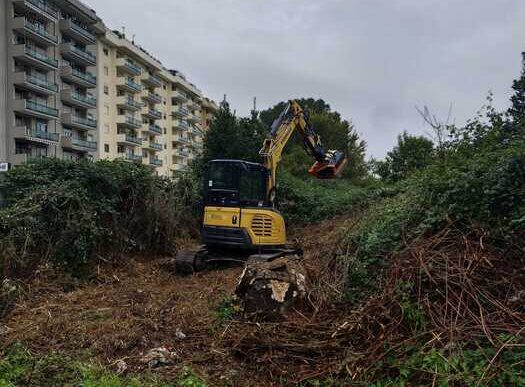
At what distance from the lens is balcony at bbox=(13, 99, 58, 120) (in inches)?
1467

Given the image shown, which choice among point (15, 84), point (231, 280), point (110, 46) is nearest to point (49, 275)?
point (231, 280)

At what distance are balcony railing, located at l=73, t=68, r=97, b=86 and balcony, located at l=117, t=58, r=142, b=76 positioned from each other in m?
5.16

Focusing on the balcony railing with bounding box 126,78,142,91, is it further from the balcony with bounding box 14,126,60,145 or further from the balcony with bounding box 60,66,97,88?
the balcony with bounding box 14,126,60,145

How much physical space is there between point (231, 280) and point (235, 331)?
11.3ft

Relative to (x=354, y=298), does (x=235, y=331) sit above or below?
below

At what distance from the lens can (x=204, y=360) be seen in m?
5.22

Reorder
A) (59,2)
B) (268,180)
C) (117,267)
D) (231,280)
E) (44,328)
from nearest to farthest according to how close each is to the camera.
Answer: (44,328), (231,280), (117,267), (268,180), (59,2)

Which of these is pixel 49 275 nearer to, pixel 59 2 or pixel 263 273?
pixel 263 273

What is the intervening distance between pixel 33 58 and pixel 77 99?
6.32m

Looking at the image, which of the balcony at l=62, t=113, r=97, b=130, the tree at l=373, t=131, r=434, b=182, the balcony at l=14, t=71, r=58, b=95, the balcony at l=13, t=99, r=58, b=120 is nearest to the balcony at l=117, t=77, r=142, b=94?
the balcony at l=62, t=113, r=97, b=130

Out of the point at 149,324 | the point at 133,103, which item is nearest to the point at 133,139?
the point at 133,103

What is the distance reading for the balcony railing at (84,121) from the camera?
4381 centimetres

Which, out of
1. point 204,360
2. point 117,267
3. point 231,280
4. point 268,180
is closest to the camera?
point 204,360

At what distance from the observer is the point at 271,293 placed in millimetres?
6023
